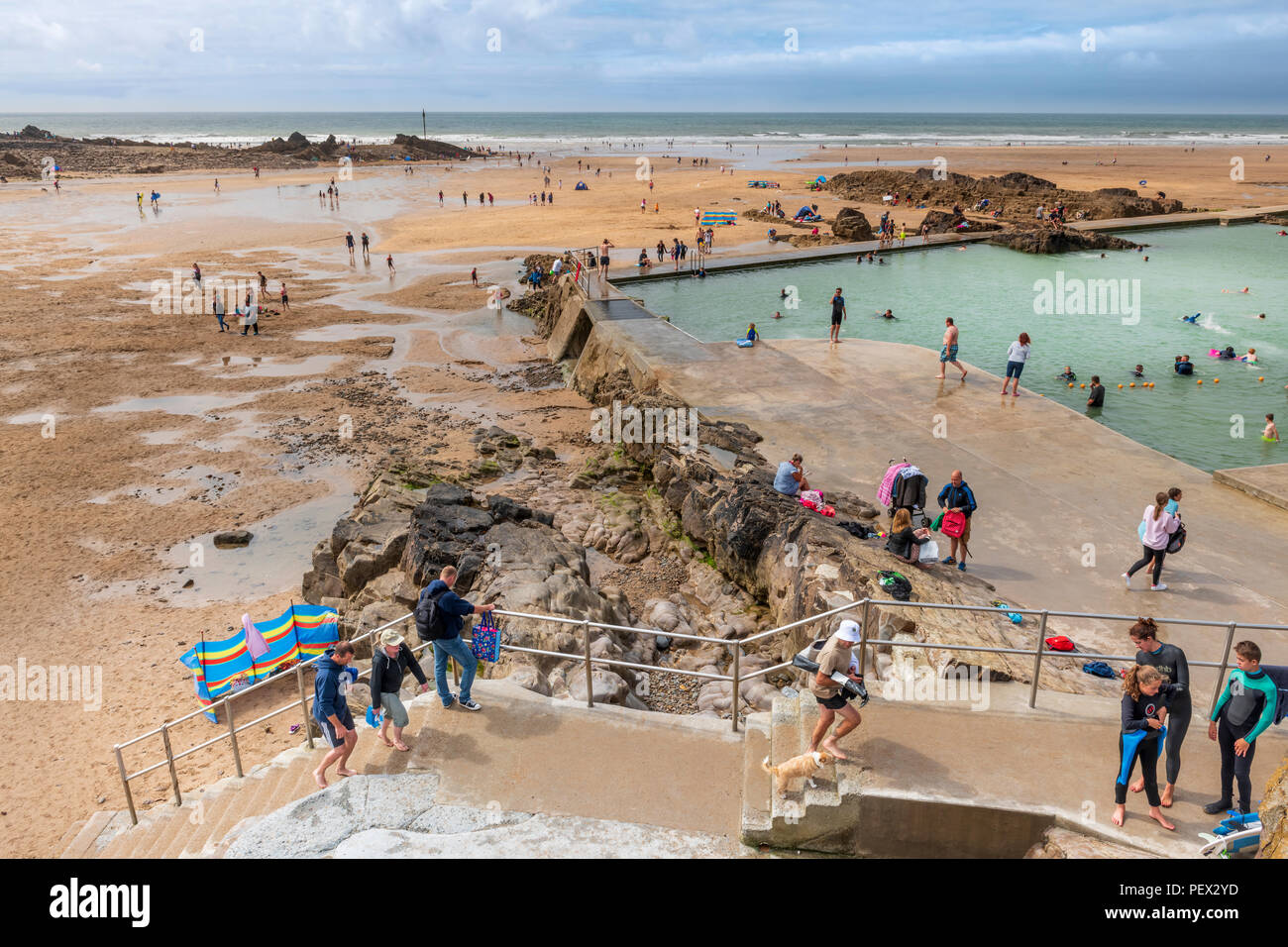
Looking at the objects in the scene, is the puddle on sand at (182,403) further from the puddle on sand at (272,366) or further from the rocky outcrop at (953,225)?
the rocky outcrop at (953,225)

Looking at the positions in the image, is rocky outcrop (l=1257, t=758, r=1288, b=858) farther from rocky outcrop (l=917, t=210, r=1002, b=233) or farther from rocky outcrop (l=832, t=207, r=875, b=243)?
rocky outcrop (l=917, t=210, r=1002, b=233)

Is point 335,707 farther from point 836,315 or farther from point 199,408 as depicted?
point 199,408

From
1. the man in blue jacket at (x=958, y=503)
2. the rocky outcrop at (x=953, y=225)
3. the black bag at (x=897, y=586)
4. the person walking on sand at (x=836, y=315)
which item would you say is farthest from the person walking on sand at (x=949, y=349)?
the rocky outcrop at (x=953, y=225)

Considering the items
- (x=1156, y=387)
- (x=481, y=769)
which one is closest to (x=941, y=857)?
(x=481, y=769)

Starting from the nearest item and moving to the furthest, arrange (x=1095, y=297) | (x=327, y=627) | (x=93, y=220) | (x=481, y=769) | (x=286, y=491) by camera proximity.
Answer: (x=481, y=769), (x=327, y=627), (x=286, y=491), (x=1095, y=297), (x=93, y=220)

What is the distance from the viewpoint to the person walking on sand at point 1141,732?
562 cm

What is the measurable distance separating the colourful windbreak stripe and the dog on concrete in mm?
8012

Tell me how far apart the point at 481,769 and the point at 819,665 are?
9.66 feet

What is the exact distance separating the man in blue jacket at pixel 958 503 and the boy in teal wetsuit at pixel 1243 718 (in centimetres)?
495

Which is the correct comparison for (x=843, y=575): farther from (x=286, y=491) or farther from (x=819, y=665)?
(x=286, y=491)

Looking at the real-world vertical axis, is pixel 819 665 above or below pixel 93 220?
below

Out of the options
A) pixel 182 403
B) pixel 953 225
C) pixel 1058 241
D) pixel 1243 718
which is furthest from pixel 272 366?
pixel 953 225
